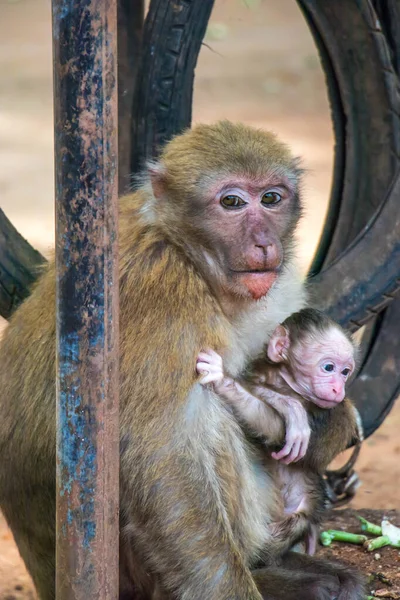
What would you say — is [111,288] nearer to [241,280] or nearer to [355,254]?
[241,280]

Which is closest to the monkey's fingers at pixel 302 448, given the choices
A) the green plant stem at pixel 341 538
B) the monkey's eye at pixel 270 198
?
Result: the monkey's eye at pixel 270 198

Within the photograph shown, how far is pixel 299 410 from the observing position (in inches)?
157

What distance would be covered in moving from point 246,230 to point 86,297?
96 centimetres

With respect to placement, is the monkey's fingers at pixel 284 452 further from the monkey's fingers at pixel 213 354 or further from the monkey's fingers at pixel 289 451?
the monkey's fingers at pixel 213 354

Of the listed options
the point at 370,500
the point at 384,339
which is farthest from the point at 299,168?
the point at 370,500

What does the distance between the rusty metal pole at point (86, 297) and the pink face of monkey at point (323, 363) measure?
1.05 m

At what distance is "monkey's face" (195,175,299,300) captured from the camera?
3764mm

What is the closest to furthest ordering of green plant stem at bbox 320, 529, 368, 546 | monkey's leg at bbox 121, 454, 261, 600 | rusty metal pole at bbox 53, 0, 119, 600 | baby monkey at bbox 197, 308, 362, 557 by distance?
rusty metal pole at bbox 53, 0, 119, 600, monkey's leg at bbox 121, 454, 261, 600, baby monkey at bbox 197, 308, 362, 557, green plant stem at bbox 320, 529, 368, 546

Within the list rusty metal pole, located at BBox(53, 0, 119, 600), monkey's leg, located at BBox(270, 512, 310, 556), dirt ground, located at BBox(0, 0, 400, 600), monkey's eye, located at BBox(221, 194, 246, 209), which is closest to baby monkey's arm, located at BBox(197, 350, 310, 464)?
monkey's leg, located at BBox(270, 512, 310, 556)

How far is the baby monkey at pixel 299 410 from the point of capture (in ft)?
12.9

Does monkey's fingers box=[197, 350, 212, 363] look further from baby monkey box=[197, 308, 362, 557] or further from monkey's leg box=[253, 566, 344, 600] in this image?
monkey's leg box=[253, 566, 344, 600]

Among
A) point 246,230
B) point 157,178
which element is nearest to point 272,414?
point 246,230

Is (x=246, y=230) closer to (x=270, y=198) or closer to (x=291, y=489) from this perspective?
(x=270, y=198)

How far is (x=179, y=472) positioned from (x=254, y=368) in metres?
0.74
